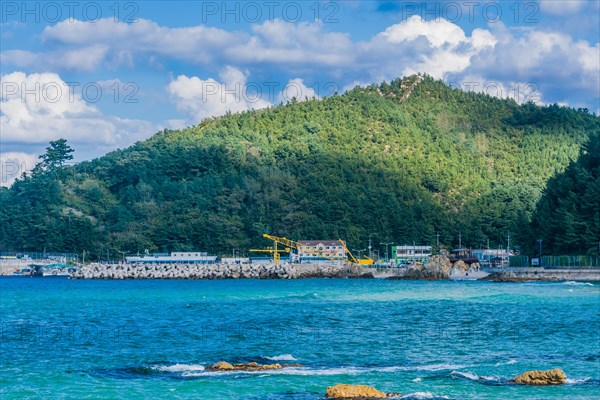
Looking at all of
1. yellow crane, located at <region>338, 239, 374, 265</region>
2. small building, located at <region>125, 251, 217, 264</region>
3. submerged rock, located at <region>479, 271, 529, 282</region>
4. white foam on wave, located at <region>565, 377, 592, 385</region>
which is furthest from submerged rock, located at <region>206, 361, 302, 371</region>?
small building, located at <region>125, 251, 217, 264</region>

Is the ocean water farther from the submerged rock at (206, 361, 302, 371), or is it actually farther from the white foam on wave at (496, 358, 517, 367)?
the submerged rock at (206, 361, 302, 371)

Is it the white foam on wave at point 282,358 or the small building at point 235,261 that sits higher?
the small building at point 235,261

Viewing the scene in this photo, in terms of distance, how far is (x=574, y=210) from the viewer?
9425 cm

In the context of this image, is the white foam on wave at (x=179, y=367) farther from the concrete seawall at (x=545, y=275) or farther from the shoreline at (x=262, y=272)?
the shoreline at (x=262, y=272)

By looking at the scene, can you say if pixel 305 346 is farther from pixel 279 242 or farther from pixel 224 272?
pixel 279 242

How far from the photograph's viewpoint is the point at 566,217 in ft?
304

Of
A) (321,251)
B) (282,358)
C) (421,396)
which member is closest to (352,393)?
(421,396)

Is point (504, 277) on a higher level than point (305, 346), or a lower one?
higher

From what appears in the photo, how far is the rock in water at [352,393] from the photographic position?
23.4 m

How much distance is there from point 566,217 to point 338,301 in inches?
1606

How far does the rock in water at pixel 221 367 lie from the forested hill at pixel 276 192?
10354 cm

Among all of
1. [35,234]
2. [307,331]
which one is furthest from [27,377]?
[35,234]

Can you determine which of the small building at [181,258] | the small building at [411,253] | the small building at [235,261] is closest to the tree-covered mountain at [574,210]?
the small building at [411,253]

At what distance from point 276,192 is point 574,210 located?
63646mm
